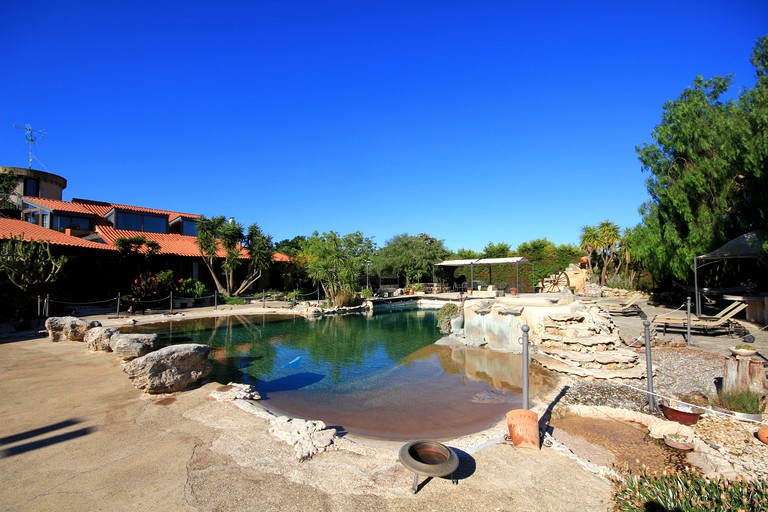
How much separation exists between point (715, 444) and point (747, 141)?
28.9 feet

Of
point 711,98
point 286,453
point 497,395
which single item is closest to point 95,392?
point 286,453

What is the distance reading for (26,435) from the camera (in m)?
→ 4.71

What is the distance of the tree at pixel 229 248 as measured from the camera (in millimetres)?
22828

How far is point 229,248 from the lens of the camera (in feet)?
76.3

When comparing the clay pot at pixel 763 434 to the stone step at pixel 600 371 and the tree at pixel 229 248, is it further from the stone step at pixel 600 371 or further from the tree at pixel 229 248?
the tree at pixel 229 248

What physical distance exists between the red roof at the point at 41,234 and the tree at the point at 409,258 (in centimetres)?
2014

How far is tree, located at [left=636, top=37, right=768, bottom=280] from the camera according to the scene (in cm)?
1073

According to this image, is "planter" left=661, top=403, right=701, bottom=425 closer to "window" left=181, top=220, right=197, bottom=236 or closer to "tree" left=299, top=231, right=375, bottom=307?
"tree" left=299, top=231, right=375, bottom=307

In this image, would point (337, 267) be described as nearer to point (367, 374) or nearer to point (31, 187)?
point (367, 374)

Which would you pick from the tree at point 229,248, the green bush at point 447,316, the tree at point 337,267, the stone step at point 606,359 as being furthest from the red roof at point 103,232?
the stone step at point 606,359

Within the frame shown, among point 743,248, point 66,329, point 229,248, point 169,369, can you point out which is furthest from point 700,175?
point 229,248

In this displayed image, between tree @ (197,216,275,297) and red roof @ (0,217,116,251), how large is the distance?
4.83 metres

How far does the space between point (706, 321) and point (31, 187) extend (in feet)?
124

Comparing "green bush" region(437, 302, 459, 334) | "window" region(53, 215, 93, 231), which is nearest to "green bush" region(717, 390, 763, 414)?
"green bush" region(437, 302, 459, 334)
